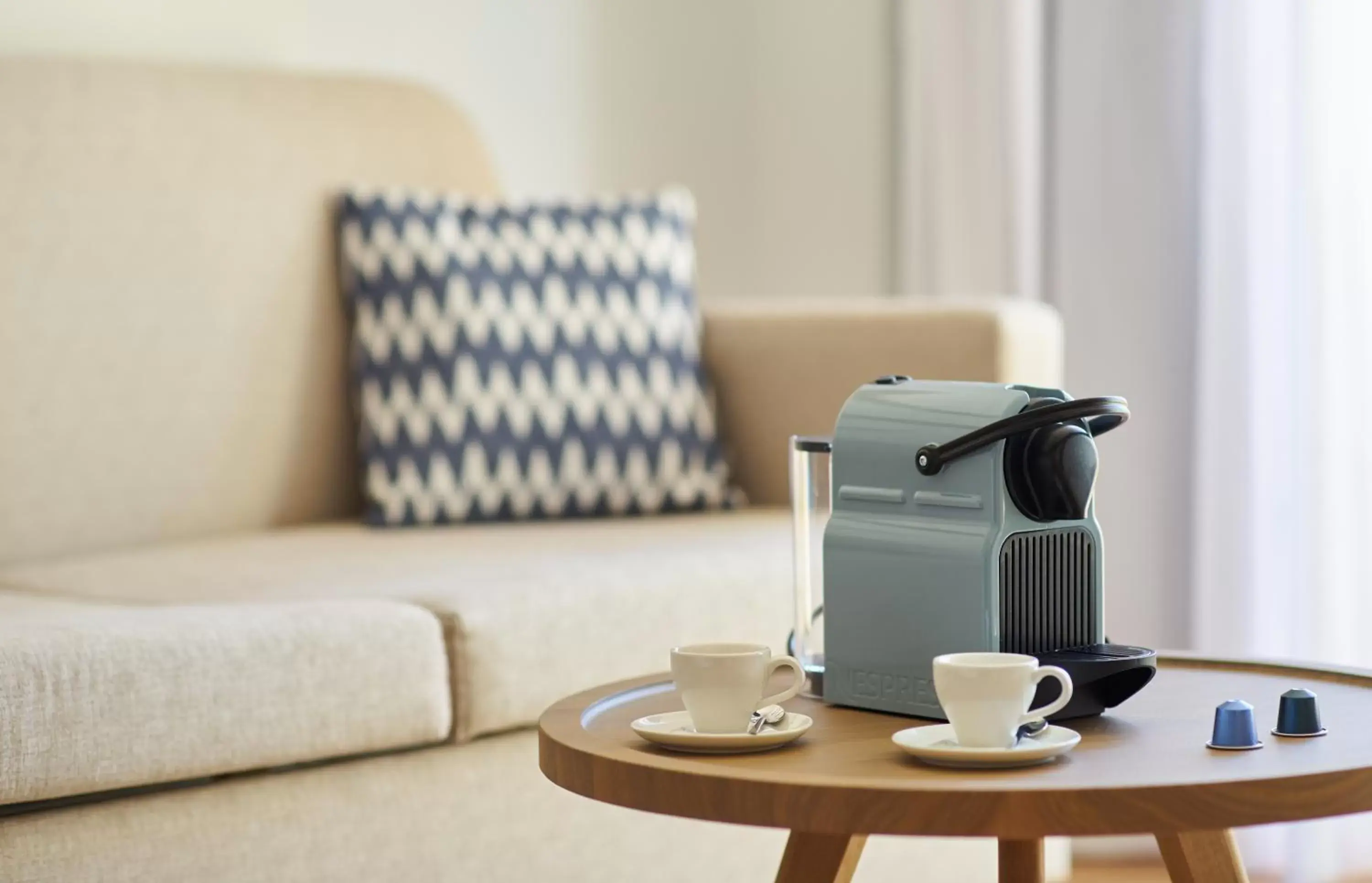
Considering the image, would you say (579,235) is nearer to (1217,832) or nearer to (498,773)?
(498,773)

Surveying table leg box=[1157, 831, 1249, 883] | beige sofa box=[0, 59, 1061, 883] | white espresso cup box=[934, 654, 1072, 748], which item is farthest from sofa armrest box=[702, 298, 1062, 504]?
Answer: white espresso cup box=[934, 654, 1072, 748]

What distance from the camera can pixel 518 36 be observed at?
2.75 m

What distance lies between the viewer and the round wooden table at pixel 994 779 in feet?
2.62

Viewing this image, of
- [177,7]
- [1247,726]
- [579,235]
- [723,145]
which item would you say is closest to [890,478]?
[1247,726]

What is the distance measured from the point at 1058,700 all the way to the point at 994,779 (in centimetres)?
10

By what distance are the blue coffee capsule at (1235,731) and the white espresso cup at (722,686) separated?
24cm

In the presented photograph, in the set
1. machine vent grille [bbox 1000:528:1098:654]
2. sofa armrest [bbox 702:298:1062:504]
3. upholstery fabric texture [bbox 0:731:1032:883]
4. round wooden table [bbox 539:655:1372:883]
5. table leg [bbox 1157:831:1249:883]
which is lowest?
upholstery fabric texture [bbox 0:731:1032:883]

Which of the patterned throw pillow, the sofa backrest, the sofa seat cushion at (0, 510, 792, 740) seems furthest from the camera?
the patterned throw pillow

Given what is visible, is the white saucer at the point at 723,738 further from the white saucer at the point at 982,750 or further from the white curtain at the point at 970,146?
the white curtain at the point at 970,146

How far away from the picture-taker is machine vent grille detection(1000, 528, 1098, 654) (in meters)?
1.00

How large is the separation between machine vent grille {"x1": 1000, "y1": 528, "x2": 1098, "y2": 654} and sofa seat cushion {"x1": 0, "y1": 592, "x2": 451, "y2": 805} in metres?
0.63

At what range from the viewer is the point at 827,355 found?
2148mm

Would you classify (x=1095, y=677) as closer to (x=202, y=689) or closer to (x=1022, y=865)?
(x=1022, y=865)

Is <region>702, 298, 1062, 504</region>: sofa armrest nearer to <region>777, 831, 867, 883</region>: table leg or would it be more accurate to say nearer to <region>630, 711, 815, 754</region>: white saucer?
<region>777, 831, 867, 883</region>: table leg
